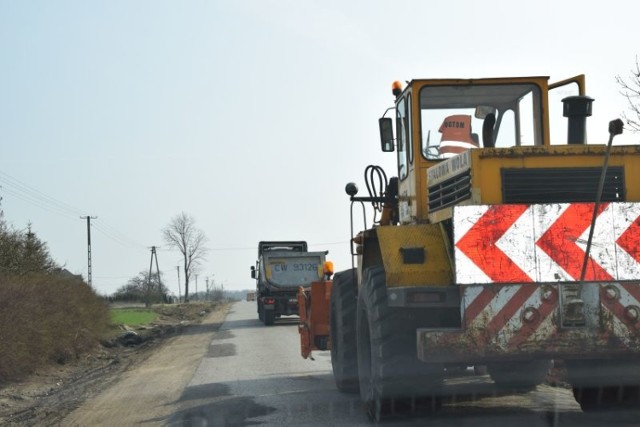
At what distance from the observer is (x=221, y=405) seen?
9.70 metres

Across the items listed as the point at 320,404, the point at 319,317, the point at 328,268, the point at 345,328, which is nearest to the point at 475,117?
the point at 345,328

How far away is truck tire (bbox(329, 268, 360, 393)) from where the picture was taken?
9.55 meters

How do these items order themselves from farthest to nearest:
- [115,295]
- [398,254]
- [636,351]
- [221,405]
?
[115,295]
[221,405]
[398,254]
[636,351]

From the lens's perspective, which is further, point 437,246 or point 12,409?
point 12,409

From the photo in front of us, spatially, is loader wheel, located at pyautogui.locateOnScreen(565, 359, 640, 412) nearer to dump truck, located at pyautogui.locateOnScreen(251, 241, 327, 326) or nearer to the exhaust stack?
the exhaust stack

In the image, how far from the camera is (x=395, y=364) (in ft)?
23.3

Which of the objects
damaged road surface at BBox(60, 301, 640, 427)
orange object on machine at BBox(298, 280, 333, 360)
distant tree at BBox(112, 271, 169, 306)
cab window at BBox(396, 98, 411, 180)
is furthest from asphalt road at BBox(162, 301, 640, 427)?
distant tree at BBox(112, 271, 169, 306)

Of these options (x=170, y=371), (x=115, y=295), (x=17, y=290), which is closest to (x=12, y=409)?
(x=170, y=371)

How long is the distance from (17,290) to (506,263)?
12368 millimetres

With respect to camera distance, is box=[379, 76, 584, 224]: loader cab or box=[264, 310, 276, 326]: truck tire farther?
box=[264, 310, 276, 326]: truck tire

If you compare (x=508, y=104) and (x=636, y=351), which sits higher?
(x=508, y=104)

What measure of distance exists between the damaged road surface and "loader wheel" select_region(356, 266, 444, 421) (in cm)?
26

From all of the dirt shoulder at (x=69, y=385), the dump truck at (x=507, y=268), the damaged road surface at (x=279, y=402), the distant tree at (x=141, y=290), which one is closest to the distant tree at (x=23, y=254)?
the dirt shoulder at (x=69, y=385)

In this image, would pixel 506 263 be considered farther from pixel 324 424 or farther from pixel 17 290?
pixel 17 290
